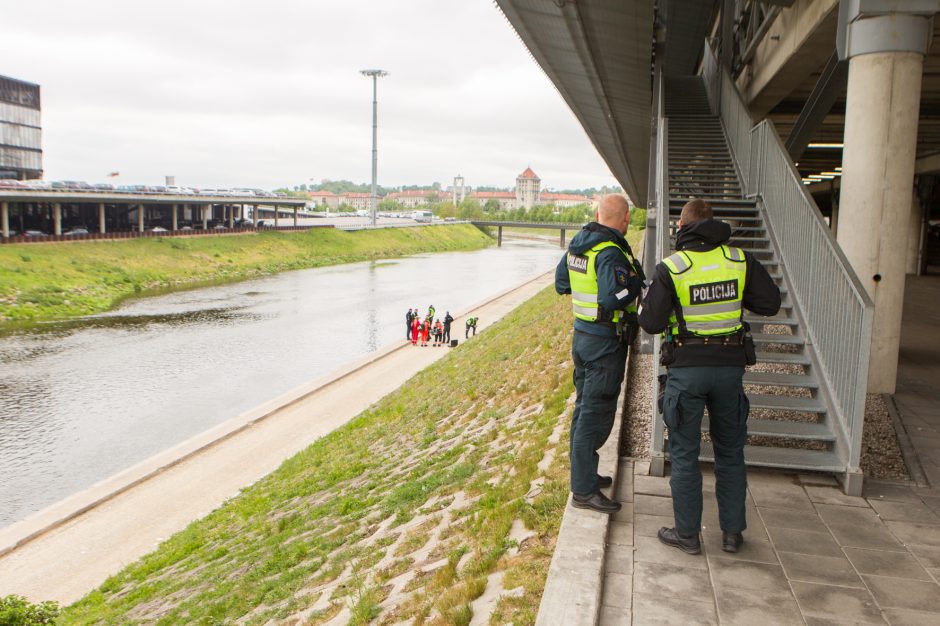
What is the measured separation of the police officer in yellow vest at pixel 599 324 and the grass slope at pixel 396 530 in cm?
53

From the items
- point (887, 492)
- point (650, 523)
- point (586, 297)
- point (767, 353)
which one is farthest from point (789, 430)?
point (586, 297)

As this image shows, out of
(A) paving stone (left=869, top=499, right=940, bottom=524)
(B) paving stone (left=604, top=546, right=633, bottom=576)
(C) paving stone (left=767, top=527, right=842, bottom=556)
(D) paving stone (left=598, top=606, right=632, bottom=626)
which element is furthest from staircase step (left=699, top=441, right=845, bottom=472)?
(D) paving stone (left=598, top=606, right=632, bottom=626)

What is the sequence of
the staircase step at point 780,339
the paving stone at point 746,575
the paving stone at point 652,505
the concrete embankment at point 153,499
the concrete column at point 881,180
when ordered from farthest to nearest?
the concrete embankment at point 153,499 < the concrete column at point 881,180 < the staircase step at point 780,339 < the paving stone at point 652,505 < the paving stone at point 746,575

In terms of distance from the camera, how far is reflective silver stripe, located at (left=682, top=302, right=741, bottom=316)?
442cm

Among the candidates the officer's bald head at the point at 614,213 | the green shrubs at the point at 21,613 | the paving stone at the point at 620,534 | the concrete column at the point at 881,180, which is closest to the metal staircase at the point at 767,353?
the concrete column at the point at 881,180

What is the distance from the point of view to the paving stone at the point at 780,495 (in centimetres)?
518

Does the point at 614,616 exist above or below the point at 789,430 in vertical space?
below

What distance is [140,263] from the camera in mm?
54844

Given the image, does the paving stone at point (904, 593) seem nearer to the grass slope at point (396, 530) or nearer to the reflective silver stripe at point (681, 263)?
the grass slope at point (396, 530)

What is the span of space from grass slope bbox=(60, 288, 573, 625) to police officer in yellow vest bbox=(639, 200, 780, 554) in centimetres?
103

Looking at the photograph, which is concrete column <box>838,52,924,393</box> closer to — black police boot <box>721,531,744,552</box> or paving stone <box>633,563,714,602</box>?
black police boot <box>721,531,744,552</box>

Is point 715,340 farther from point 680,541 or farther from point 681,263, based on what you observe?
point 680,541

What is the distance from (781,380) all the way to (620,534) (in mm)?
2823

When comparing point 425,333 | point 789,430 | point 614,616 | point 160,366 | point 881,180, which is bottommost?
point 160,366
